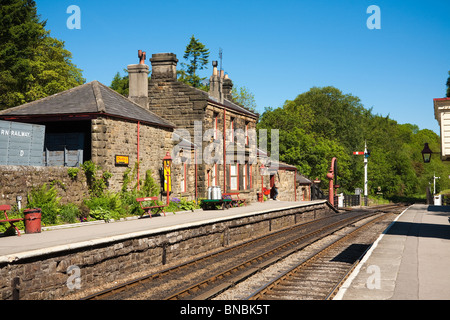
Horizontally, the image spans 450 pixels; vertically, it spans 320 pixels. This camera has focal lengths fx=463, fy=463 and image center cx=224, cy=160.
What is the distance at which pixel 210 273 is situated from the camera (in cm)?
1266

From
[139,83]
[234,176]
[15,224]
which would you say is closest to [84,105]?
[15,224]

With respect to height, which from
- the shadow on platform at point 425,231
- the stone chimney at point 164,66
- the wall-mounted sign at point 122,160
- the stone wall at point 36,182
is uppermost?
the stone chimney at point 164,66

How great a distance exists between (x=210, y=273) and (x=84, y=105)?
10403 mm

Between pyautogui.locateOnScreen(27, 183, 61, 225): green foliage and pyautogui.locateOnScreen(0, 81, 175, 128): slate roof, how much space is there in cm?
449

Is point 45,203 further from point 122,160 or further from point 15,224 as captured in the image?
point 122,160

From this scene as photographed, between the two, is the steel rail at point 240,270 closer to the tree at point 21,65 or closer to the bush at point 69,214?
the bush at point 69,214

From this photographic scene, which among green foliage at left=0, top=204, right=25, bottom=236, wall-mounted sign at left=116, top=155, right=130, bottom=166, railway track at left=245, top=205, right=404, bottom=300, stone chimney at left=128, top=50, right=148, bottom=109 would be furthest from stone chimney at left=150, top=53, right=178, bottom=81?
green foliage at left=0, top=204, right=25, bottom=236

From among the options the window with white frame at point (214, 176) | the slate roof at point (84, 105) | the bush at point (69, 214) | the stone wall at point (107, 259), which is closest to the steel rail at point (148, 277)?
the stone wall at point (107, 259)

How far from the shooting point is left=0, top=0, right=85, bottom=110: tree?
113ft

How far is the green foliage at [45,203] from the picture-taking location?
15.1 m

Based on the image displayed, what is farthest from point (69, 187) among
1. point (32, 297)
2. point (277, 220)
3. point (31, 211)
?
point (277, 220)

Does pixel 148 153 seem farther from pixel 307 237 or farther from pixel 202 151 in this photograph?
pixel 307 237

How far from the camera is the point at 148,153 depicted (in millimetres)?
22375

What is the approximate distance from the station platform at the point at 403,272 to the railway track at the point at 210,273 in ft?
9.52
